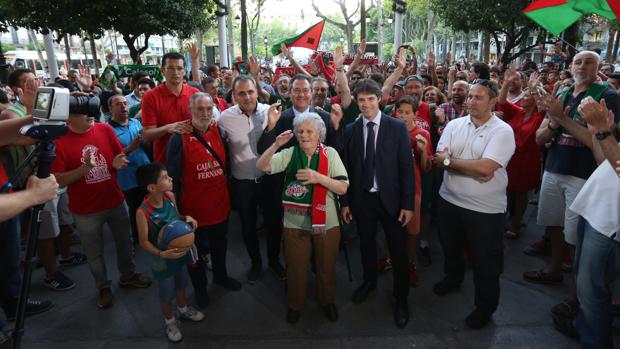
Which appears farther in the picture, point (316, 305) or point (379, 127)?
point (316, 305)

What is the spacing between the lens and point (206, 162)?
3.43 meters

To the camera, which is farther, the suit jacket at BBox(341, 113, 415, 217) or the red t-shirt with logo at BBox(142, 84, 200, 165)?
the red t-shirt with logo at BBox(142, 84, 200, 165)

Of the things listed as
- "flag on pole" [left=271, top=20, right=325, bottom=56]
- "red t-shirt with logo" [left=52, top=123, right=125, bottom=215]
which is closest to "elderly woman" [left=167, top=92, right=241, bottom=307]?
"red t-shirt with logo" [left=52, top=123, right=125, bottom=215]

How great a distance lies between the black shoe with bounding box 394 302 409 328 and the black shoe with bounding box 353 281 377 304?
335 mm

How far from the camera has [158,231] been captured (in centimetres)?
302

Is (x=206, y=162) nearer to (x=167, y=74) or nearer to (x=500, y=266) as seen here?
(x=167, y=74)

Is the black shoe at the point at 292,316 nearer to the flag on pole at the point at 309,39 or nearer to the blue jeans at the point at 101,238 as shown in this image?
the blue jeans at the point at 101,238

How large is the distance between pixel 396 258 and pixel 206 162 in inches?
74.5

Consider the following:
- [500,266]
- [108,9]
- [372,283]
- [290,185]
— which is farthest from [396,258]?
[108,9]

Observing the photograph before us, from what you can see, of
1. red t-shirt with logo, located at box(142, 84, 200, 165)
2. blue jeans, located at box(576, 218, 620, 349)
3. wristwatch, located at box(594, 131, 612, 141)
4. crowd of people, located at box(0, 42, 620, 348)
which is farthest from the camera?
red t-shirt with logo, located at box(142, 84, 200, 165)

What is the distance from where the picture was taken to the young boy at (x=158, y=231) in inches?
116

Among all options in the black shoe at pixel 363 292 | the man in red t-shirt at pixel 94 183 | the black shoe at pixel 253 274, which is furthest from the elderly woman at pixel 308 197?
the man in red t-shirt at pixel 94 183

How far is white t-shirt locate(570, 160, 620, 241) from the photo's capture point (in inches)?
90.4

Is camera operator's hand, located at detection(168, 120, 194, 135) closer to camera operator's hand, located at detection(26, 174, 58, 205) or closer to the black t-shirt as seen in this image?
camera operator's hand, located at detection(26, 174, 58, 205)
